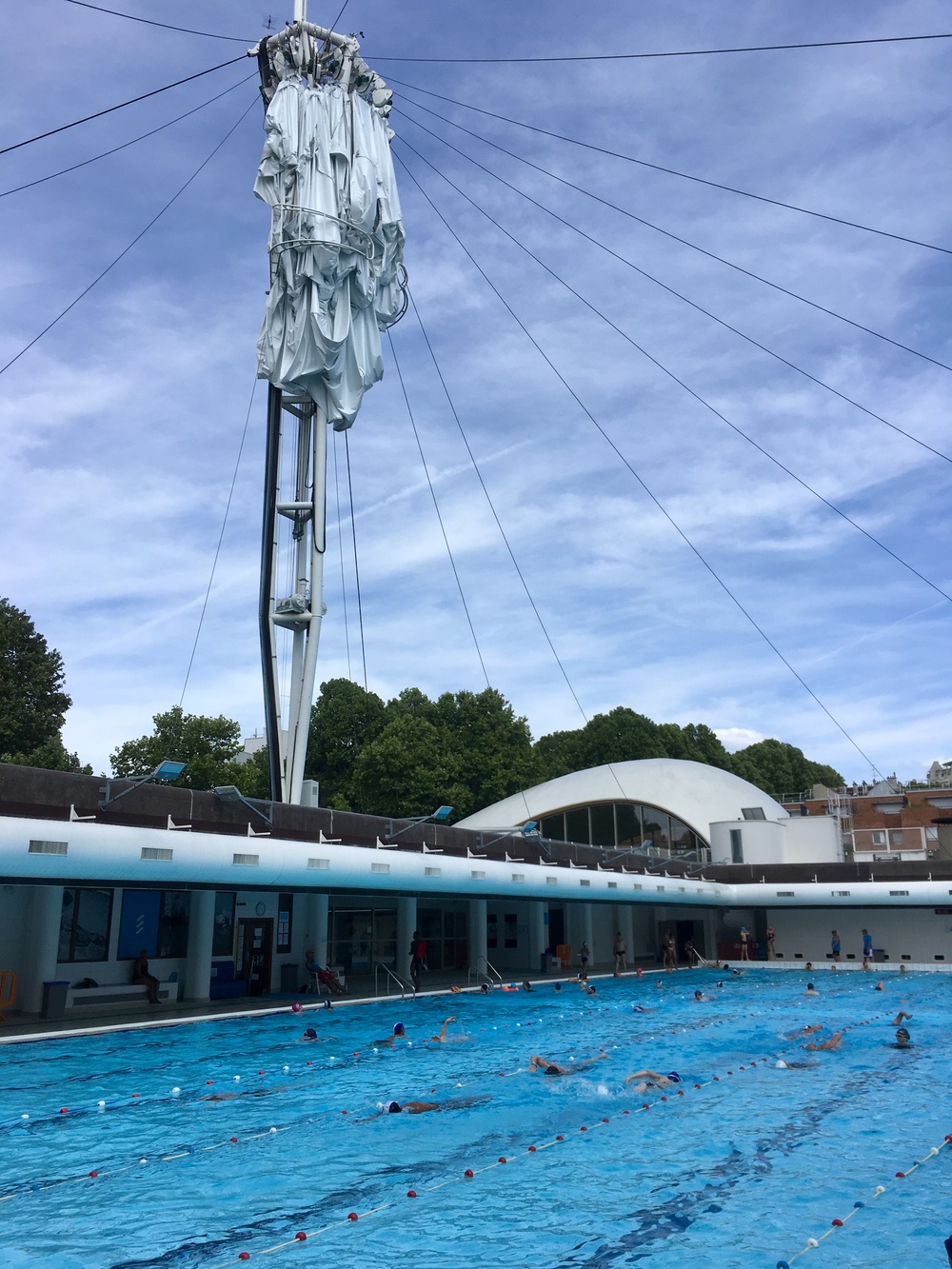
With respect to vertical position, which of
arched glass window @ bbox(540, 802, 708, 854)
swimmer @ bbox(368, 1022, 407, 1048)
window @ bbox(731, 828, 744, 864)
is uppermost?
arched glass window @ bbox(540, 802, 708, 854)

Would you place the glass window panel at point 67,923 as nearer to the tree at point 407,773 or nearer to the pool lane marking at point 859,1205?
the pool lane marking at point 859,1205

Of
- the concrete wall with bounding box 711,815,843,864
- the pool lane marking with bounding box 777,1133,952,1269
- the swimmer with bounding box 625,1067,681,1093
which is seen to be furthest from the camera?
the concrete wall with bounding box 711,815,843,864

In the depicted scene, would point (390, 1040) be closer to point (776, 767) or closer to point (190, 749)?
point (190, 749)

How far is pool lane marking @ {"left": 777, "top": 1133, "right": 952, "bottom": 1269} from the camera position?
7652mm

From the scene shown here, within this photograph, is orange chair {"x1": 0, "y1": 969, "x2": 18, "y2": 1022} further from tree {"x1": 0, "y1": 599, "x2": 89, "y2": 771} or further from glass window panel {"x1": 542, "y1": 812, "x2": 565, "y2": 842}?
glass window panel {"x1": 542, "y1": 812, "x2": 565, "y2": 842}

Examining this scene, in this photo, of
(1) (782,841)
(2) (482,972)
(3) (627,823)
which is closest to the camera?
(2) (482,972)

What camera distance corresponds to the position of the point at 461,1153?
35.3 ft

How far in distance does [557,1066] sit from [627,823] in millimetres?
29652

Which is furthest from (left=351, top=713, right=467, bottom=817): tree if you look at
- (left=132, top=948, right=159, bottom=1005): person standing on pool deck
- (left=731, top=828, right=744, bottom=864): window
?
(left=132, top=948, right=159, bottom=1005): person standing on pool deck

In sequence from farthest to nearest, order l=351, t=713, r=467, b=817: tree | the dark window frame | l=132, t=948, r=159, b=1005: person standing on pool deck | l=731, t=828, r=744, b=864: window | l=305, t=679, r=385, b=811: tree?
1. l=305, t=679, r=385, b=811: tree
2. l=351, t=713, r=467, b=817: tree
3. l=731, t=828, r=744, b=864: window
4. the dark window frame
5. l=132, t=948, r=159, b=1005: person standing on pool deck

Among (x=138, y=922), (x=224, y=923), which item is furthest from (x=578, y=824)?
(x=138, y=922)

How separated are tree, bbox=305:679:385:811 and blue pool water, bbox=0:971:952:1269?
3916 cm

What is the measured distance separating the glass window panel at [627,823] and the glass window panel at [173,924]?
84.0ft

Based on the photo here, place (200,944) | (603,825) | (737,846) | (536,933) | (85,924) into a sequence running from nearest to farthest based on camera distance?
(85,924) < (200,944) < (536,933) < (737,846) < (603,825)
